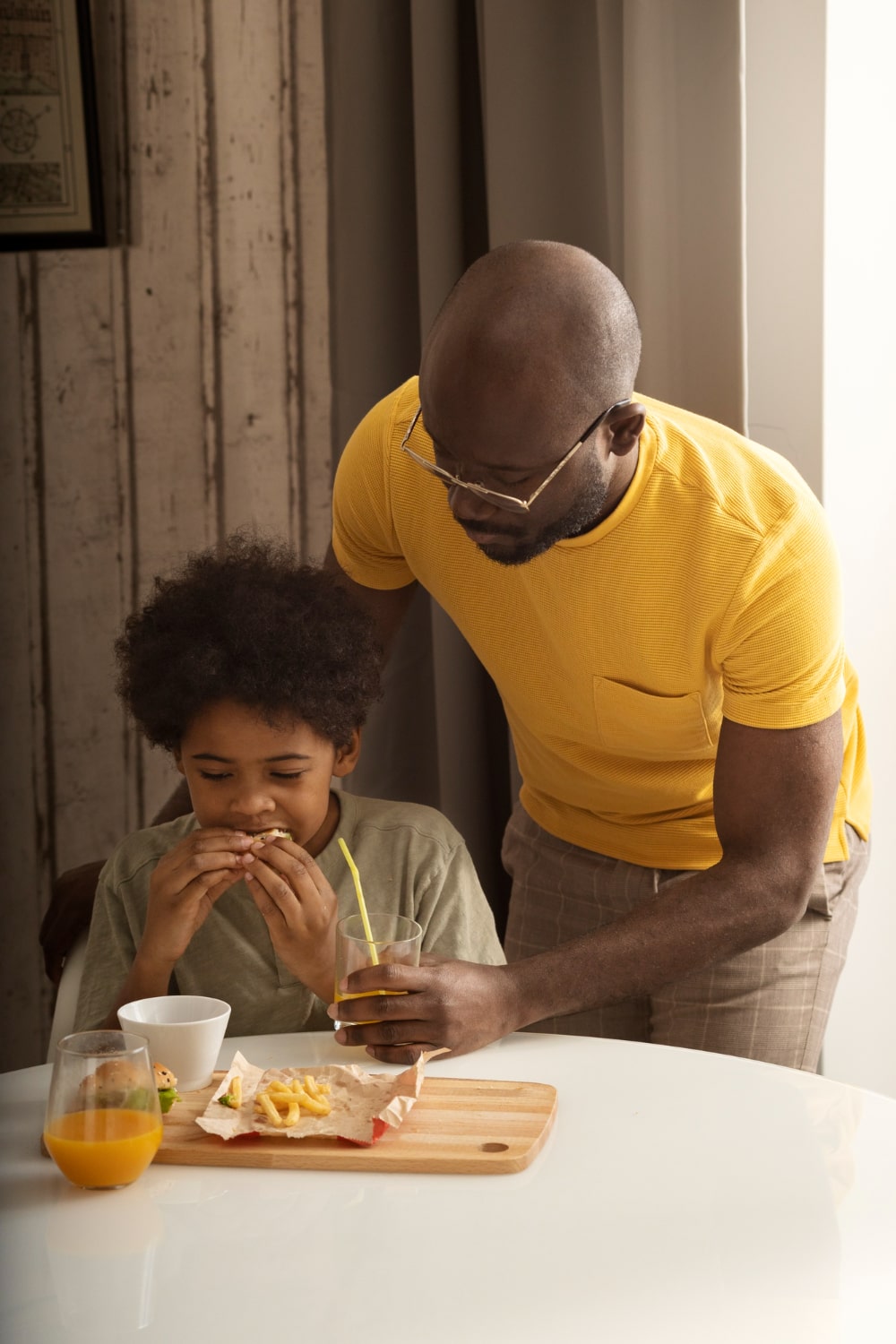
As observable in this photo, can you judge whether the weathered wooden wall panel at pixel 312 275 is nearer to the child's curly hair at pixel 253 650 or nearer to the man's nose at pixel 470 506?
the child's curly hair at pixel 253 650

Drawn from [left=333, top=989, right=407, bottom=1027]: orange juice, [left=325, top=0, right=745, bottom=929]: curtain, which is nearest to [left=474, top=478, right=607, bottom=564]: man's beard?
[left=333, top=989, right=407, bottom=1027]: orange juice

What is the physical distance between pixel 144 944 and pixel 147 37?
1748 millimetres

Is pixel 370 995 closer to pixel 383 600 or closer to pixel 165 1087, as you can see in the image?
pixel 165 1087

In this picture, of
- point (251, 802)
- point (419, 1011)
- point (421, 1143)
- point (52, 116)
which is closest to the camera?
point (421, 1143)

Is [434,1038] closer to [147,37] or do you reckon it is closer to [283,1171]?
[283,1171]

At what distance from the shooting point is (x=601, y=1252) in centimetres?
89

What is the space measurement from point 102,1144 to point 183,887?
386 millimetres

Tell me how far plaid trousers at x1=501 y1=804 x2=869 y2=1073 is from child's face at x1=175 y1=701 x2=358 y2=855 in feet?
1.25

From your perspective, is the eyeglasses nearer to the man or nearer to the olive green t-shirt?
the man

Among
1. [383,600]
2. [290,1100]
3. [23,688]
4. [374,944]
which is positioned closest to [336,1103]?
[290,1100]

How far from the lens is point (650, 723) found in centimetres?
148

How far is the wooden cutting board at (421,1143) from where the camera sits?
99 cm

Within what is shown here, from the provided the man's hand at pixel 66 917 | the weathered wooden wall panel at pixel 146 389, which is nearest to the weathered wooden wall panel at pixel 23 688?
the weathered wooden wall panel at pixel 146 389

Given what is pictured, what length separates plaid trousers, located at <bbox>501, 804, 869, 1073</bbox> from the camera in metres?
1.55
